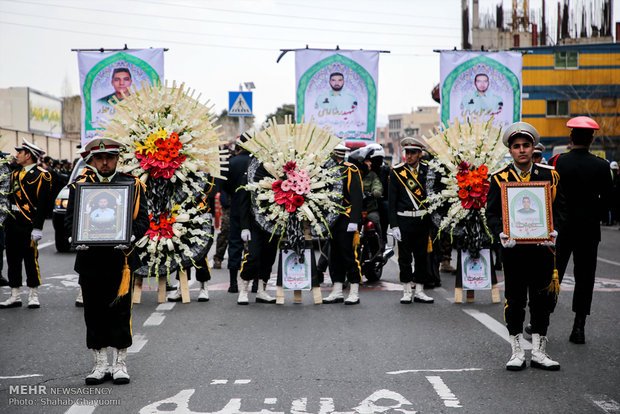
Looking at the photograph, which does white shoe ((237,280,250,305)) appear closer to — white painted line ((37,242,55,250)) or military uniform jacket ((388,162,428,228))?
military uniform jacket ((388,162,428,228))

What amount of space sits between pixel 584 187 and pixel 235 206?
5.45 metres

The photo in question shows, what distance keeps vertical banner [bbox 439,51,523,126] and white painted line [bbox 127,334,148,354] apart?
1178cm

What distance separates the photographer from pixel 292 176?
10.6 m

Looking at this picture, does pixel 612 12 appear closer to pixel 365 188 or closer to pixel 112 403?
pixel 365 188

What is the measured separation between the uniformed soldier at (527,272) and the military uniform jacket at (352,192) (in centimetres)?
373

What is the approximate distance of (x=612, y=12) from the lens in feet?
197

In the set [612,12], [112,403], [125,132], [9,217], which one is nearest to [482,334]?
[112,403]

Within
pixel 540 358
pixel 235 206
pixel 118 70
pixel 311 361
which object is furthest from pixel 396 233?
pixel 118 70

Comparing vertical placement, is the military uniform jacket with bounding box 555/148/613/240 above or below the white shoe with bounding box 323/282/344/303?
above

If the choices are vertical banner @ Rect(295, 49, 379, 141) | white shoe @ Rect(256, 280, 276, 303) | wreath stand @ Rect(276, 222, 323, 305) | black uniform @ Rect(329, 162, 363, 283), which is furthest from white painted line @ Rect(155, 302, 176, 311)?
vertical banner @ Rect(295, 49, 379, 141)

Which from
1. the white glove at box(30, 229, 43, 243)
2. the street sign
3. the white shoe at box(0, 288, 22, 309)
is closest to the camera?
the white glove at box(30, 229, 43, 243)

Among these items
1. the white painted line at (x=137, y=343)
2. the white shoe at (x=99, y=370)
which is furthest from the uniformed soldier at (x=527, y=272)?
the white painted line at (x=137, y=343)

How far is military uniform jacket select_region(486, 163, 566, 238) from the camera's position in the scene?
7332 mm

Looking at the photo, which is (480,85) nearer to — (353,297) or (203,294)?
(353,297)
